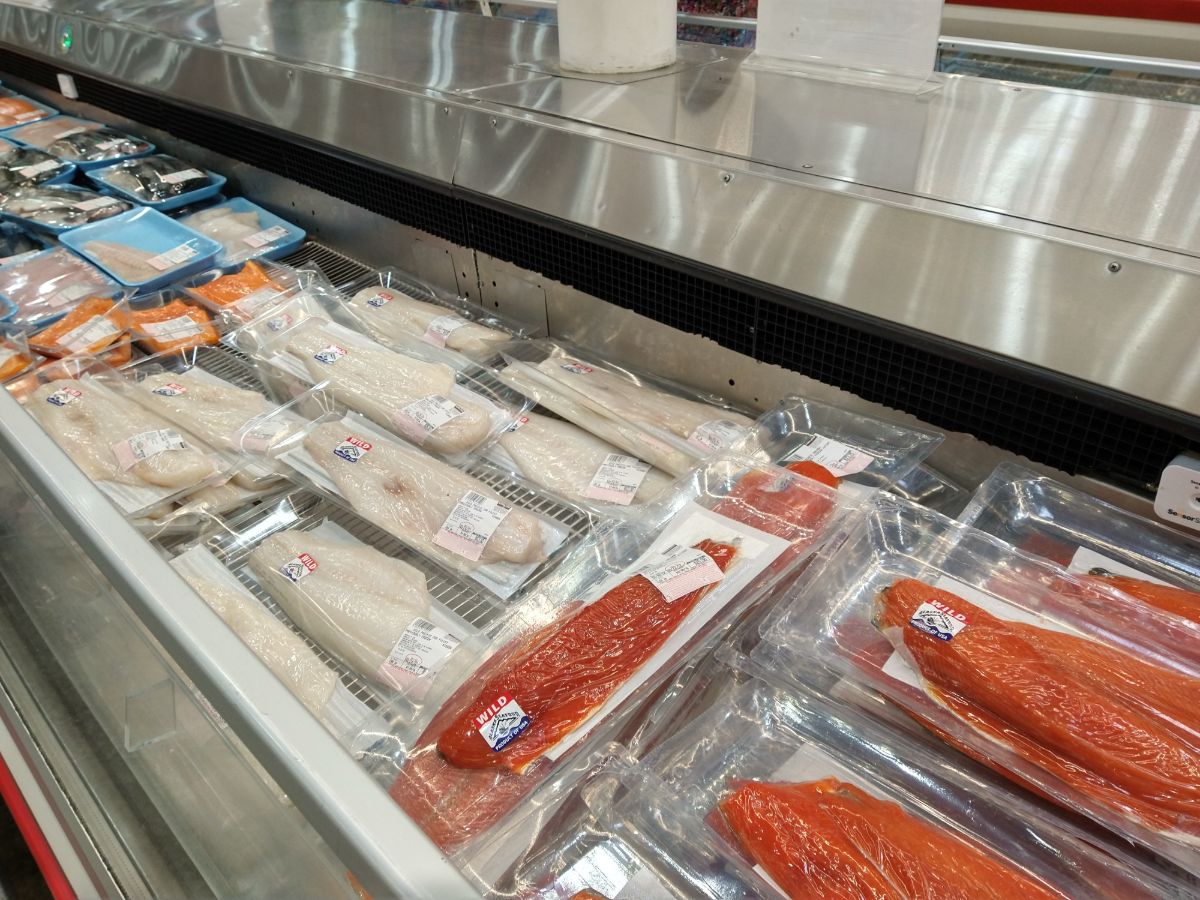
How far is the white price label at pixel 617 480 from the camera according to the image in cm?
142

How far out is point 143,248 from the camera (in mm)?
2361

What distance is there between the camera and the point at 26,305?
6.86 ft

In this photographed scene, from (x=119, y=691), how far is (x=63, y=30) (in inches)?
96.3

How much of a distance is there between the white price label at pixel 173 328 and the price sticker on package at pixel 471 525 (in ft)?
3.43

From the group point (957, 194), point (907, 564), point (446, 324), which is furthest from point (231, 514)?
point (957, 194)

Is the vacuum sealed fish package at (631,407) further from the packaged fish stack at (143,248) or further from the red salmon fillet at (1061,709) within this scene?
the packaged fish stack at (143,248)

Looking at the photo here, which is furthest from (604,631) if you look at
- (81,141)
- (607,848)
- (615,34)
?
(81,141)

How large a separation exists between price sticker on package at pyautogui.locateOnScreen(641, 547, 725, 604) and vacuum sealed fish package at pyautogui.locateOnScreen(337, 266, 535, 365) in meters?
0.81

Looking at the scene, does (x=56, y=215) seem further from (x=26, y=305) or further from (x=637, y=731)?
(x=637, y=731)

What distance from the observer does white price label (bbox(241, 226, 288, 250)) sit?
7.45 ft

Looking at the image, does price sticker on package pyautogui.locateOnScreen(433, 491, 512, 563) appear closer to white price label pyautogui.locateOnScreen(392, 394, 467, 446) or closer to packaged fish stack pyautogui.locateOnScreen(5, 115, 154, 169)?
white price label pyautogui.locateOnScreen(392, 394, 467, 446)

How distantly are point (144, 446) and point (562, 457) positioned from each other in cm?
79

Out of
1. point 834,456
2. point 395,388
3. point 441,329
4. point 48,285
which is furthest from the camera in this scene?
point 48,285

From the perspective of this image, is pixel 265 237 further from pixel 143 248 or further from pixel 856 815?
pixel 856 815
